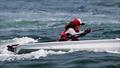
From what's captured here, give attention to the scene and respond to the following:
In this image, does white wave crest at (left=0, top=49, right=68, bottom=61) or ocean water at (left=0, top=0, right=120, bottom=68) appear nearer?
ocean water at (left=0, top=0, right=120, bottom=68)

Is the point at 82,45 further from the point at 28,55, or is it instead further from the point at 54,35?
the point at 54,35

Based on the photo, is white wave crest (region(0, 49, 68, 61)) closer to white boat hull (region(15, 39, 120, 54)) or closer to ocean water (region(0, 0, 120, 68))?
ocean water (region(0, 0, 120, 68))

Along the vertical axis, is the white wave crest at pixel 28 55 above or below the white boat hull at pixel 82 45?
below

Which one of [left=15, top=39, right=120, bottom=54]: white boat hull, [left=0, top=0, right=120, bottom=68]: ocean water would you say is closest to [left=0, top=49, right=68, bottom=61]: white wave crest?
[left=0, top=0, right=120, bottom=68]: ocean water

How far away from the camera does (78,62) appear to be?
1795 centimetres

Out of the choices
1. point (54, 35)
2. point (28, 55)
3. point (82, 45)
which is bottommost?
point (54, 35)

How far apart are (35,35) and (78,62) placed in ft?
34.7

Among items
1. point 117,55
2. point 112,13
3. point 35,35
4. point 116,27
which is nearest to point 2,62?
point 117,55

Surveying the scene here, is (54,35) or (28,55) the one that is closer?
(28,55)

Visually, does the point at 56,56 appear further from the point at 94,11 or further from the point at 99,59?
the point at 94,11

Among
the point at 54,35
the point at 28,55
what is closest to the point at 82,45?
the point at 28,55

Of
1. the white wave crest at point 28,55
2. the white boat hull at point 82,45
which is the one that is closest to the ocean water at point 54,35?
the white wave crest at point 28,55

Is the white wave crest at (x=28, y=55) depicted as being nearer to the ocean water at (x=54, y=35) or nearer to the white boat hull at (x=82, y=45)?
the ocean water at (x=54, y=35)

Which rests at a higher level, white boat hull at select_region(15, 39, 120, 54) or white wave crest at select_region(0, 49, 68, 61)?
white boat hull at select_region(15, 39, 120, 54)
